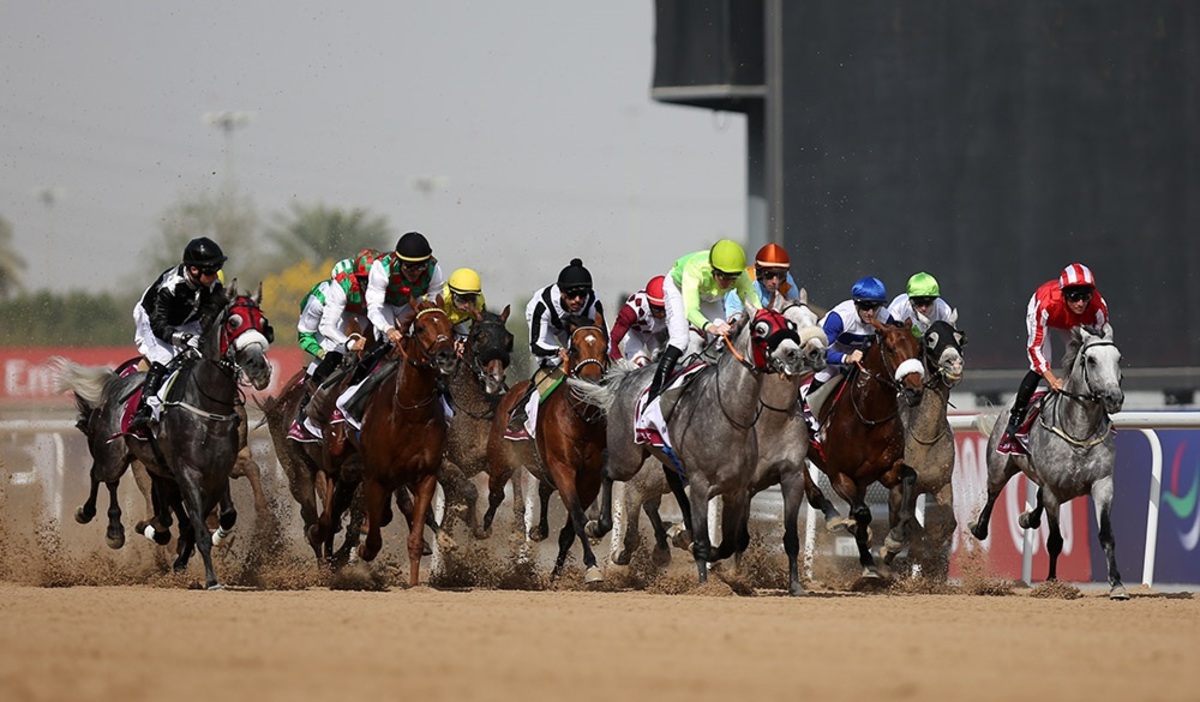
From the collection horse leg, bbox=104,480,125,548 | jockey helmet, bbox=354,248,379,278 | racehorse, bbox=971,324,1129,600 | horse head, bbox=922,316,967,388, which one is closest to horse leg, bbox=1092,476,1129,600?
racehorse, bbox=971,324,1129,600

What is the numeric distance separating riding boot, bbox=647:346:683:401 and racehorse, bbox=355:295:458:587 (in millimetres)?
1224

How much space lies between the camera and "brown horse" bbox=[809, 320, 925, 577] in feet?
37.6

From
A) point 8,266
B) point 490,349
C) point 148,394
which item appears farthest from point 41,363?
point 148,394

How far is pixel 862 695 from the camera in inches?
245

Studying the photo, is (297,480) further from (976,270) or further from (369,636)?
(976,270)

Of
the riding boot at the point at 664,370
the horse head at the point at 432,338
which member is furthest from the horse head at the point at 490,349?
the riding boot at the point at 664,370

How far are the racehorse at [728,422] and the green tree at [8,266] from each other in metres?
24.9

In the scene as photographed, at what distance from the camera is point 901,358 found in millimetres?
11328

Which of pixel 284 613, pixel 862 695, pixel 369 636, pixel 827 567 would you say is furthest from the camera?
pixel 827 567

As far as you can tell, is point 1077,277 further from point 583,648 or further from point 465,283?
point 583,648

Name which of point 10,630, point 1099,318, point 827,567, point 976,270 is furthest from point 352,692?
point 976,270

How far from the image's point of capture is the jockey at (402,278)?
38.3ft

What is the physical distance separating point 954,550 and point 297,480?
186 inches

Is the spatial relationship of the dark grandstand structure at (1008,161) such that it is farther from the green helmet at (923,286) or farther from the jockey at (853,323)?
the jockey at (853,323)
